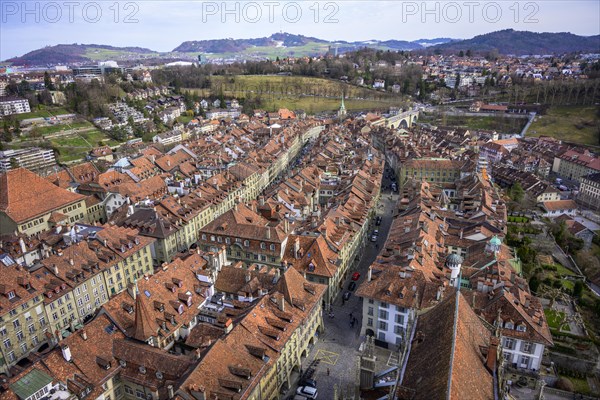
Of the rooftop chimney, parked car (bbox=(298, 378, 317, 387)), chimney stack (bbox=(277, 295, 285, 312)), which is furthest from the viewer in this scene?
chimney stack (bbox=(277, 295, 285, 312))

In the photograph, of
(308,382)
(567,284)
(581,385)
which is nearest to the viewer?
(308,382)

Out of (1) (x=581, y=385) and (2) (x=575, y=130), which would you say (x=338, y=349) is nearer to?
(1) (x=581, y=385)

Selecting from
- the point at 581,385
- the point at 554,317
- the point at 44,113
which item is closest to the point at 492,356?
the point at 581,385

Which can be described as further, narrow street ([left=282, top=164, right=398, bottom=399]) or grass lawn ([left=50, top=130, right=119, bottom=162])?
grass lawn ([left=50, top=130, right=119, bottom=162])

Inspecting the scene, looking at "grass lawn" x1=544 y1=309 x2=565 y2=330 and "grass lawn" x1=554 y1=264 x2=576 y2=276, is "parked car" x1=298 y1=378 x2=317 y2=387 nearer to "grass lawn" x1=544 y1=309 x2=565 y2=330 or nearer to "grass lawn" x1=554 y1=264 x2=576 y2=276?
"grass lawn" x1=544 y1=309 x2=565 y2=330

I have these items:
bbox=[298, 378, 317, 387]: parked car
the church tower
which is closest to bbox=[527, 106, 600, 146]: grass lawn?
the church tower

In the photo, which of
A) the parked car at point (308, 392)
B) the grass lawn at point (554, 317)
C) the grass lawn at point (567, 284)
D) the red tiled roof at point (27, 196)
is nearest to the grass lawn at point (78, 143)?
the red tiled roof at point (27, 196)
